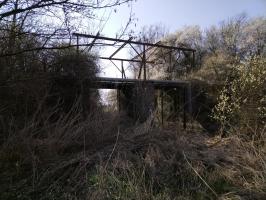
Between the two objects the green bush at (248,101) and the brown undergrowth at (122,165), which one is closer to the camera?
the brown undergrowth at (122,165)

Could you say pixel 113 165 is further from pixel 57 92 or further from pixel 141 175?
pixel 57 92

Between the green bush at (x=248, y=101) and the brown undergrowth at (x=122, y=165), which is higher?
the green bush at (x=248, y=101)

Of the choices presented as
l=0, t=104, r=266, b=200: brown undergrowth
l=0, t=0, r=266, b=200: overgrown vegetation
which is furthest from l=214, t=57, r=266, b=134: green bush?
l=0, t=104, r=266, b=200: brown undergrowth

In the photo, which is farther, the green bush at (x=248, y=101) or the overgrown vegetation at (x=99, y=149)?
the green bush at (x=248, y=101)

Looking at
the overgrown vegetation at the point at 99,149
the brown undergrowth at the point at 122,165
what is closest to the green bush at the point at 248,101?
the overgrown vegetation at the point at 99,149

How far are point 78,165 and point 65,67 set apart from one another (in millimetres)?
5223

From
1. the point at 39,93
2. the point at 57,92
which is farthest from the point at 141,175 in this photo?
the point at 57,92

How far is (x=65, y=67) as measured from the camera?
403 inches

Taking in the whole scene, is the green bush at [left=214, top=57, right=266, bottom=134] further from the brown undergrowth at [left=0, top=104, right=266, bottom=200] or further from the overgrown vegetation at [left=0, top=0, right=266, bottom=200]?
the brown undergrowth at [left=0, top=104, right=266, bottom=200]

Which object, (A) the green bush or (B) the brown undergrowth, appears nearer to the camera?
(B) the brown undergrowth

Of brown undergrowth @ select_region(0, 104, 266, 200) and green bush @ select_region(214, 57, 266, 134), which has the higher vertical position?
green bush @ select_region(214, 57, 266, 134)

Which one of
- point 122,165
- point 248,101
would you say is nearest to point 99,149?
point 122,165

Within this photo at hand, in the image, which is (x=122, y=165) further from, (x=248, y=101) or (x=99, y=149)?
(x=248, y=101)

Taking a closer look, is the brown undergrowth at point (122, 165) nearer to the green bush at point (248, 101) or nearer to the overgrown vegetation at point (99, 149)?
the overgrown vegetation at point (99, 149)
